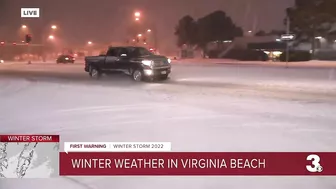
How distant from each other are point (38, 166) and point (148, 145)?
2.59 ft

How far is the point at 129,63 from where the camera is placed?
12.5ft

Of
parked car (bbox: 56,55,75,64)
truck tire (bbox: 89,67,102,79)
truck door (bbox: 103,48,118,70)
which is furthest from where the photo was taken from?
truck tire (bbox: 89,67,102,79)

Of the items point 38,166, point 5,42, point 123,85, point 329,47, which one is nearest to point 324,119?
point 329,47

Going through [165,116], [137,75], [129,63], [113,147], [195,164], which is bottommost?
[195,164]

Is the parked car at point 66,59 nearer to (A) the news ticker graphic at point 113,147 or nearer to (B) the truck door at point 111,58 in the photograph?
(B) the truck door at point 111,58

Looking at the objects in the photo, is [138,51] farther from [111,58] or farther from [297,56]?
[297,56]

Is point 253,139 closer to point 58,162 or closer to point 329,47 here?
point 329,47

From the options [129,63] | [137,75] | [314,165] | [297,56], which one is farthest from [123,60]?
[314,165]

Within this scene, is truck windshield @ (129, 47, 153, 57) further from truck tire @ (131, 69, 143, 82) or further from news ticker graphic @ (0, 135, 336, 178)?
news ticker graphic @ (0, 135, 336, 178)

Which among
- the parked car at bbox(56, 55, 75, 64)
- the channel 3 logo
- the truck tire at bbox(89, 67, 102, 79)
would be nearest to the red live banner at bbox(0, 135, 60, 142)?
the parked car at bbox(56, 55, 75, 64)

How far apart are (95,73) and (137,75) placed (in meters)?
0.55

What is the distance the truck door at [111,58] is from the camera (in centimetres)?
354

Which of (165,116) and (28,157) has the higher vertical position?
(165,116)

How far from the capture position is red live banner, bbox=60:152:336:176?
118 inches
